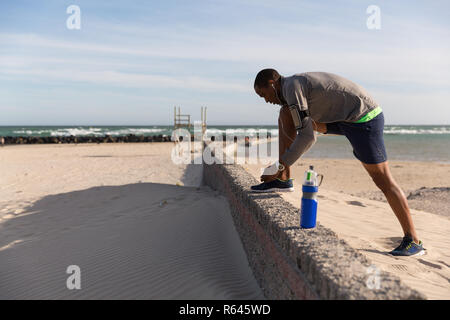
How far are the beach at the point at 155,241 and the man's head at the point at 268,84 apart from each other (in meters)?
1.75

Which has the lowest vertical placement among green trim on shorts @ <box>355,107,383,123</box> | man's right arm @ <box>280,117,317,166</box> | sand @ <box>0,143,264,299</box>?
sand @ <box>0,143,264,299</box>

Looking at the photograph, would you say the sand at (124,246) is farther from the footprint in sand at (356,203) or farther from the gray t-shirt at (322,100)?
the footprint in sand at (356,203)

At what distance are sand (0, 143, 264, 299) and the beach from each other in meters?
0.01

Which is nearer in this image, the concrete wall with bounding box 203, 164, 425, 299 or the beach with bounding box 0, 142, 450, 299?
the concrete wall with bounding box 203, 164, 425, 299

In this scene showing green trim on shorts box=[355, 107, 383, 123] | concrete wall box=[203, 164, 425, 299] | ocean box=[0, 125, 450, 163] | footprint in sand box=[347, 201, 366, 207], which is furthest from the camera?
ocean box=[0, 125, 450, 163]

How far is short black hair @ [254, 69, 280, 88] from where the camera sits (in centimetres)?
333

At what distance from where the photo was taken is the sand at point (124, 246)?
3277 millimetres

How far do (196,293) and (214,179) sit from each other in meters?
4.49

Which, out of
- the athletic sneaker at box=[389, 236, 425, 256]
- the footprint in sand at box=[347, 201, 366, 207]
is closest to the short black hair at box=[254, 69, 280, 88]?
the athletic sneaker at box=[389, 236, 425, 256]

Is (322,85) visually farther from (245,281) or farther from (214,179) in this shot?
(214,179)

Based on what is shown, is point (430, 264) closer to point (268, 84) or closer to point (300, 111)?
point (300, 111)

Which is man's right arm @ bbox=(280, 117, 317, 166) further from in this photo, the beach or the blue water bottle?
the beach

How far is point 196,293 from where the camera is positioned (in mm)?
3018
